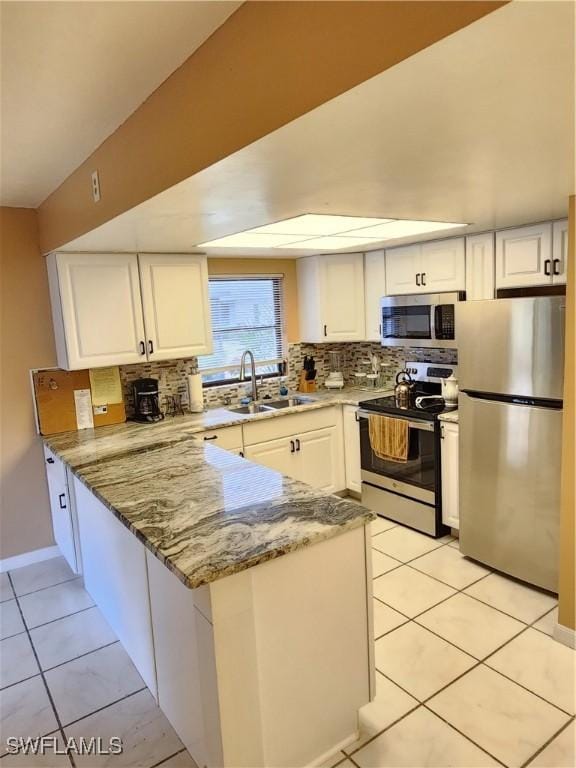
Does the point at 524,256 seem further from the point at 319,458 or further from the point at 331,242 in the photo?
the point at 319,458

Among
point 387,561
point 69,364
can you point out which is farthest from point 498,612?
point 69,364

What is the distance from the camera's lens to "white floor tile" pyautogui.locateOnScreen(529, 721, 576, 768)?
1.77 metres

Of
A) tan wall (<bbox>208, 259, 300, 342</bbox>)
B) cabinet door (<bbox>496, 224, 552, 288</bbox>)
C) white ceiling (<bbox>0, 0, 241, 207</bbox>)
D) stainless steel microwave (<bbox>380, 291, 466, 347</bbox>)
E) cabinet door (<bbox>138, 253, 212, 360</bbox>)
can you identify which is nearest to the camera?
white ceiling (<bbox>0, 0, 241, 207</bbox>)

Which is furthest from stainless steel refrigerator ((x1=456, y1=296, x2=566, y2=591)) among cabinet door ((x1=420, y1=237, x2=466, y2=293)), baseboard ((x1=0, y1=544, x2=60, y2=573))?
baseboard ((x1=0, y1=544, x2=60, y2=573))

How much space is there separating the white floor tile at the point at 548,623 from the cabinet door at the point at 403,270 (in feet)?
7.20

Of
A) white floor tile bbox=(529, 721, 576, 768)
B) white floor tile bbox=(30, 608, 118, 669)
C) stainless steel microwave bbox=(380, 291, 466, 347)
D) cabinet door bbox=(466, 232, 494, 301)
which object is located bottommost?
white floor tile bbox=(529, 721, 576, 768)

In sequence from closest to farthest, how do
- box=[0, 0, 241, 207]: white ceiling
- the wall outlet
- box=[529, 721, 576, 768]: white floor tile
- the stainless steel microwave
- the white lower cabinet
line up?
box=[0, 0, 241, 207]: white ceiling < box=[529, 721, 576, 768]: white floor tile < the white lower cabinet < the wall outlet < the stainless steel microwave

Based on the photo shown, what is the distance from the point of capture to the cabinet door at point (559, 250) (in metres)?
2.76

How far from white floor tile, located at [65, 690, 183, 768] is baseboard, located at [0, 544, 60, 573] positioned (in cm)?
161

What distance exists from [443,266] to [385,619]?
2274mm

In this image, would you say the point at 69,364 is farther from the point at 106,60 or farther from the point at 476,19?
the point at 476,19

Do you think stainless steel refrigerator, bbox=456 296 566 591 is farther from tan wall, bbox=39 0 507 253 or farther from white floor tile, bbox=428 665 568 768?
tan wall, bbox=39 0 507 253

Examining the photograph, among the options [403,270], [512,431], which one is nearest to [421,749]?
[512,431]

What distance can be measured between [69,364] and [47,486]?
0.94m
